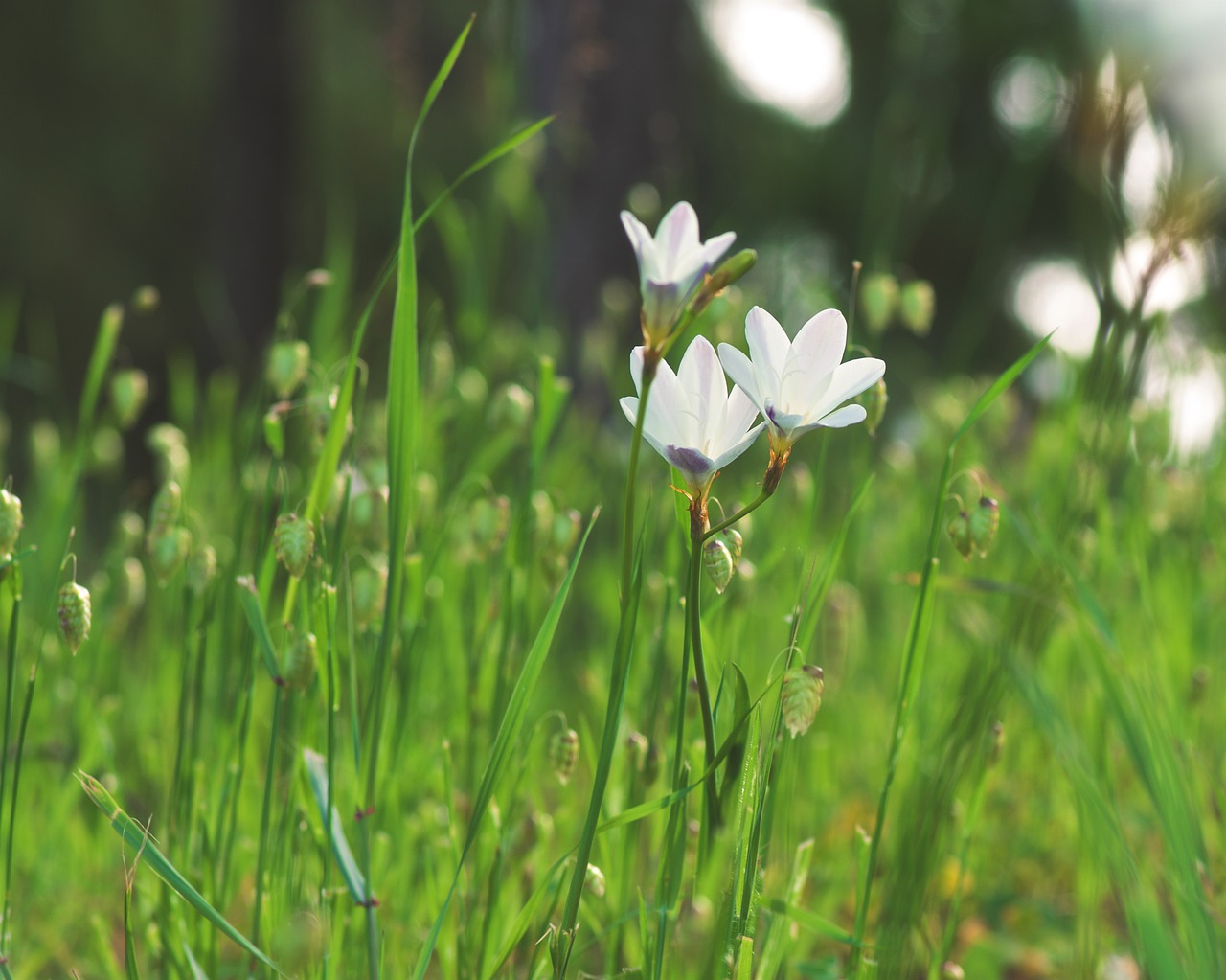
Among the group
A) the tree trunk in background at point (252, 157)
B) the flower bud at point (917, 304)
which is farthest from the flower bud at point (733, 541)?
the tree trunk in background at point (252, 157)

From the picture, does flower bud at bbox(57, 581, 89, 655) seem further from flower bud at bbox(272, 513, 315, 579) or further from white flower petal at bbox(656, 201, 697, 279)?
white flower petal at bbox(656, 201, 697, 279)

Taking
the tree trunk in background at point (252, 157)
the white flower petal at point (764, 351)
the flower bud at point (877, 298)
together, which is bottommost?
the tree trunk in background at point (252, 157)

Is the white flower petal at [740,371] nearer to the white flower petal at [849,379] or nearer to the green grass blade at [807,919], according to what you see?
the white flower petal at [849,379]

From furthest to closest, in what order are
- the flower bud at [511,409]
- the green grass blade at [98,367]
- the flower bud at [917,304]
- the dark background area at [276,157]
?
the dark background area at [276,157], the flower bud at [917,304], the flower bud at [511,409], the green grass blade at [98,367]

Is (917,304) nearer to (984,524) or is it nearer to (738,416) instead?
(984,524)

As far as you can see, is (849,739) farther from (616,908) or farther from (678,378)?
(678,378)

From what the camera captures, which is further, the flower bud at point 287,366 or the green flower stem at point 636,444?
the flower bud at point 287,366

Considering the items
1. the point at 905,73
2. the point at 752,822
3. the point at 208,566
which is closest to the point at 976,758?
the point at 752,822

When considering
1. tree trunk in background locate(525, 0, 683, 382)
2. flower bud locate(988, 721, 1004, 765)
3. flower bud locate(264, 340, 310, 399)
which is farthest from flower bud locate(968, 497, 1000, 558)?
tree trunk in background locate(525, 0, 683, 382)
